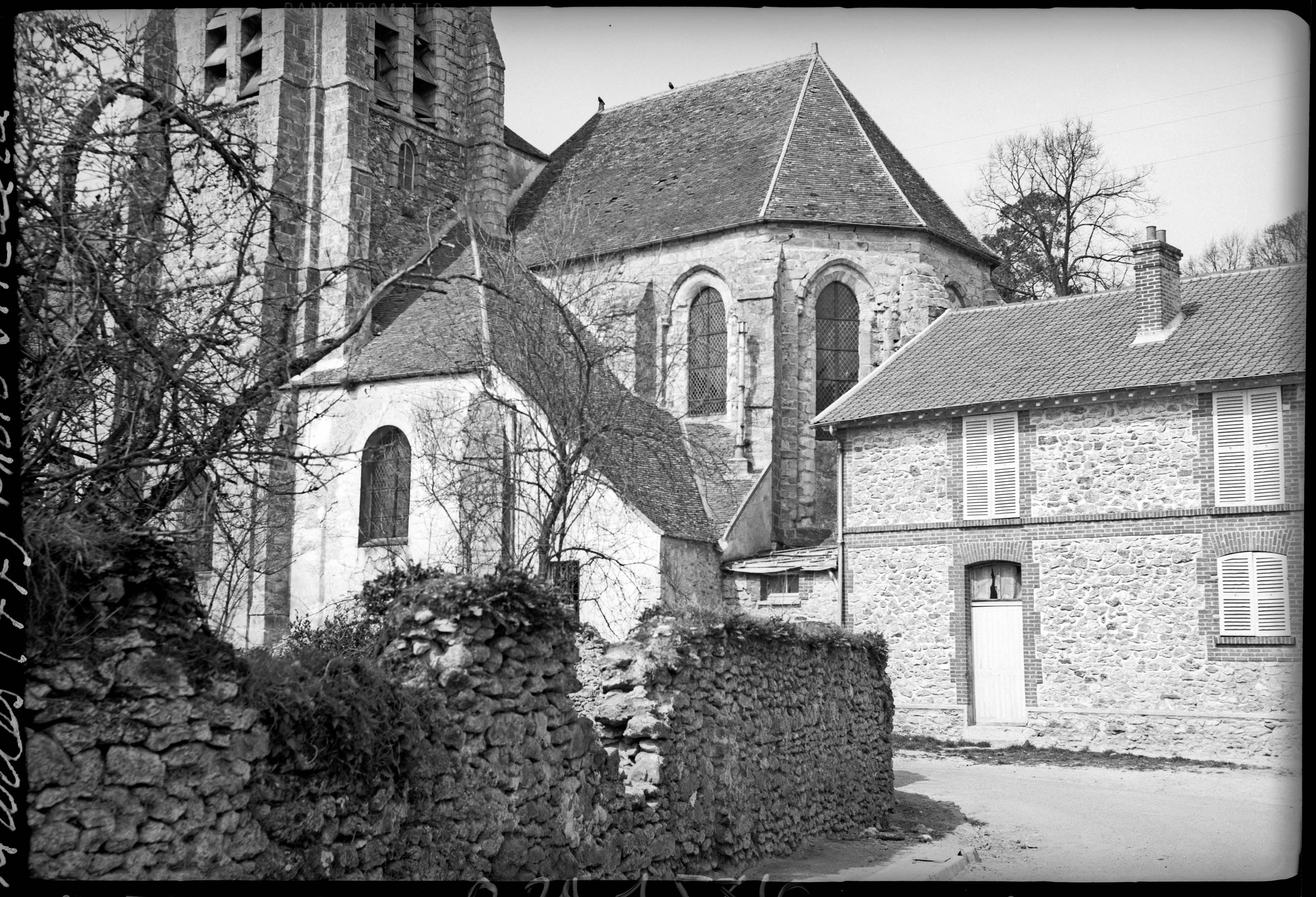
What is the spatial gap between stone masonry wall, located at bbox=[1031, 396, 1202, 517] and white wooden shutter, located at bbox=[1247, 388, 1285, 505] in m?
0.83

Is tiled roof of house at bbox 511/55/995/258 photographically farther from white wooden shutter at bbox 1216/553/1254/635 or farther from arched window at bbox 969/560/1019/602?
white wooden shutter at bbox 1216/553/1254/635

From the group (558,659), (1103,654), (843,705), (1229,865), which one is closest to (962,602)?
(1103,654)

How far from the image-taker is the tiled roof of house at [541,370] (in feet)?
60.3

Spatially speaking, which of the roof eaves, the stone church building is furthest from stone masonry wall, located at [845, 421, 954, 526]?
the stone church building

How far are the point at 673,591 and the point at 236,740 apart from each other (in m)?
16.7

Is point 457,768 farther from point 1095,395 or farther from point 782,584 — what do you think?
point 782,584

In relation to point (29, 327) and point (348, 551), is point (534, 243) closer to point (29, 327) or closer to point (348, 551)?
point (348, 551)

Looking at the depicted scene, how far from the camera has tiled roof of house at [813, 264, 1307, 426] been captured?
66.8ft

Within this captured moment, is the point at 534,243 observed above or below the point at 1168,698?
above

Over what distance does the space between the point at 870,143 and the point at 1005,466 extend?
973 centimetres

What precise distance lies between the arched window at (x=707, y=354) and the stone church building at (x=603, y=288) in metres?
0.06

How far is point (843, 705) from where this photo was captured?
13.4 meters

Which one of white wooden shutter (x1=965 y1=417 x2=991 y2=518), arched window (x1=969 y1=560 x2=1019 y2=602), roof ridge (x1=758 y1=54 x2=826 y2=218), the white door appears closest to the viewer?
the white door

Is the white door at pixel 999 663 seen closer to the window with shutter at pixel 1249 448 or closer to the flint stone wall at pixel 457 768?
the window with shutter at pixel 1249 448
